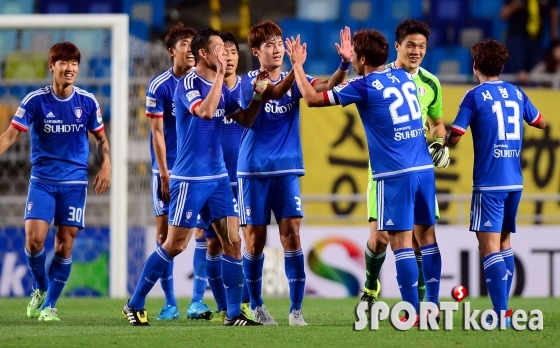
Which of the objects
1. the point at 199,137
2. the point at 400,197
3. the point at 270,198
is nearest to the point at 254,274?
the point at 270,198

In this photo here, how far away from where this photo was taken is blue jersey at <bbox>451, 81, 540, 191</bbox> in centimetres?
690

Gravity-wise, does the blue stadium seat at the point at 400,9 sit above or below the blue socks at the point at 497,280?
above

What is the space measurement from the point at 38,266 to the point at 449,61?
9.40m

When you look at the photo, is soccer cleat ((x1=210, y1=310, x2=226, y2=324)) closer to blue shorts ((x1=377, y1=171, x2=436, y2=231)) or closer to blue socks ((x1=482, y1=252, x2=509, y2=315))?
blue shorts ((x1=377, y1=171, x2=436, y2=231))

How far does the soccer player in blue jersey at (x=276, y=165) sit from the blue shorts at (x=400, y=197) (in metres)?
0.70

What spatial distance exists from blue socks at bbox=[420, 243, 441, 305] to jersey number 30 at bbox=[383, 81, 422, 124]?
39.7 inches

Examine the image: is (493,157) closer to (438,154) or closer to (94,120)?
(438,154)

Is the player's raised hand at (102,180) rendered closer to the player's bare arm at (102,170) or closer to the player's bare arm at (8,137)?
the player's bare arm at (102,170)

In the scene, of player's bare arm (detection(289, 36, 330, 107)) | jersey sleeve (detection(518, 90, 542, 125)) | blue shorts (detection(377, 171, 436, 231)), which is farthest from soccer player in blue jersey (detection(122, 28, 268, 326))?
jersey sleeve (detection(518, 90, 542, 125))

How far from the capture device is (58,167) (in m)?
8.22

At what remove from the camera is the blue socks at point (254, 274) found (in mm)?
7359

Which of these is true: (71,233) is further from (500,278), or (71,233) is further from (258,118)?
(500,278)

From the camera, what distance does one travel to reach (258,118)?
7.23m

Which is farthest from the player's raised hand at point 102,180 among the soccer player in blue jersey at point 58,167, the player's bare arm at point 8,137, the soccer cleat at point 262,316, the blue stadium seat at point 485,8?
the blue stadium seat at point 485,8
